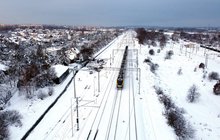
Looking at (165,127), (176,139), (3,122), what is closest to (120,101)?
(165,127)

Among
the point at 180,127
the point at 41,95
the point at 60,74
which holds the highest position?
the point at 60,74

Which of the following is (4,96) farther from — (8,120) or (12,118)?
(8,120)

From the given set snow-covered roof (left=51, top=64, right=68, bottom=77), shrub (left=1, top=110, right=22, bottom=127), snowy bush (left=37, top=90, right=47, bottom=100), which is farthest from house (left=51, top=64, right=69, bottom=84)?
shrub (left=1, top=110, right=22, bottom=127)

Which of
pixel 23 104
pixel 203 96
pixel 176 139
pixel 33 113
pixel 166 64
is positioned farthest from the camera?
pixel 166 64

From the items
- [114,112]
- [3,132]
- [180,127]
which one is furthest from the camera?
[114,112]

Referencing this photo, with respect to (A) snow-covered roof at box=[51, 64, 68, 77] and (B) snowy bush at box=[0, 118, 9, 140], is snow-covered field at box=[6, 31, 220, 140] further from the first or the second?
(A) snow-covered roof at box=[51, 64, 68, 77]

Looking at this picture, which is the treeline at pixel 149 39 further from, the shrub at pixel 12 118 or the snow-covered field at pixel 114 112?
the shrub at pixel 12 118

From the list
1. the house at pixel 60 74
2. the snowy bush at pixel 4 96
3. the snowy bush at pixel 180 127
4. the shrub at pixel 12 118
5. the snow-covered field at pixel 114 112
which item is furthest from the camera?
the house at pixel 60 74

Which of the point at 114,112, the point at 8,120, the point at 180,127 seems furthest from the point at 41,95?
the point at 180,127

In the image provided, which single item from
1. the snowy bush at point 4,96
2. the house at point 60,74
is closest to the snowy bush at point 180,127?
the house at point 60,74

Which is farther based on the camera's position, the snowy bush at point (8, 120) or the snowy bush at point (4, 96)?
the snowy bush at point (4, 96)

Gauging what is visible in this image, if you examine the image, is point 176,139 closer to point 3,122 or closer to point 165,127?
point 165,127
